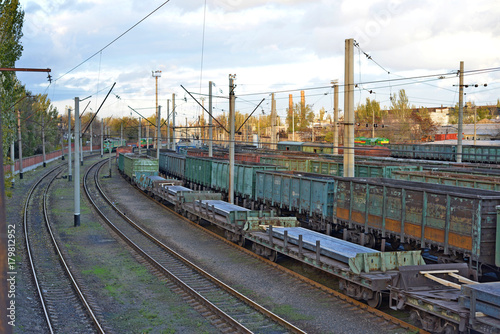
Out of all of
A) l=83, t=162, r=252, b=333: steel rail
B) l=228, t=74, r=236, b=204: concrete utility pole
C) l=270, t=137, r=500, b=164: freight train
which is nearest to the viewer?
l=83, t=162, r=252, b=333: steel rail

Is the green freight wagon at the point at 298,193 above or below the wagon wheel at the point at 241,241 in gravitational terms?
above

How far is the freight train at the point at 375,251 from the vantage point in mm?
9594

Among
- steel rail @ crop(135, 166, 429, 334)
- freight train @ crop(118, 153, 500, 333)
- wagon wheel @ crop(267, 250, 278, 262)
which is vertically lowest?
steel rail @ crop(135, 166, 429, 334)

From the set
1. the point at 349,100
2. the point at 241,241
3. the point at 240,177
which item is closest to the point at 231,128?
the point at 240,177

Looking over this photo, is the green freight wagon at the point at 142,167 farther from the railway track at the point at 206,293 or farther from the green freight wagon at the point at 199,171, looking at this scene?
the railway track at the point at 206,293

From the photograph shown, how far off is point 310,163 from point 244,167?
269 inches

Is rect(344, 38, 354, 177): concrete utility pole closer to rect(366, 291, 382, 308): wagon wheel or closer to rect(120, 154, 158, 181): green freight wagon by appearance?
rect(366, 291, 382, 308): wagon wheel

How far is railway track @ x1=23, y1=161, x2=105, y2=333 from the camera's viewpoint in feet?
38.7

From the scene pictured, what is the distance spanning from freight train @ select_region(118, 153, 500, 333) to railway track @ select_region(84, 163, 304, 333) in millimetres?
2464

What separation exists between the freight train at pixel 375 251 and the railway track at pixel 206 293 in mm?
2464

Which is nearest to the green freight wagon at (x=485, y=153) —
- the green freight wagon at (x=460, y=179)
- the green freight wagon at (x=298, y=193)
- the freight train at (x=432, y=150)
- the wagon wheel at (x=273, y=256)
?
the freight train at (x=432, y=150)

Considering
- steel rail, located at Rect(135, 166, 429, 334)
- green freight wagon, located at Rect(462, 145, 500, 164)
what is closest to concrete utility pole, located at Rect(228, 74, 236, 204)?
steel rail, located at Rect(135, 166, 429, 334)

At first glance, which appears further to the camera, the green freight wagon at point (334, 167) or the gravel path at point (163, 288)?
the green freight wagon at point (334, 167)

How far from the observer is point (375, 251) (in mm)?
13266
